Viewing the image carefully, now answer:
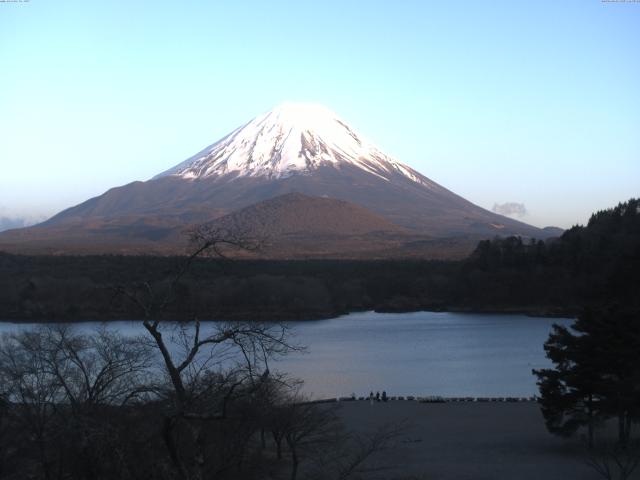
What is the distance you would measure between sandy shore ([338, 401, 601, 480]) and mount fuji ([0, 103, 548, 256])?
5332 cm

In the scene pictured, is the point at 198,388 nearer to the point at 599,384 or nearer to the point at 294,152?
the point at 599,384

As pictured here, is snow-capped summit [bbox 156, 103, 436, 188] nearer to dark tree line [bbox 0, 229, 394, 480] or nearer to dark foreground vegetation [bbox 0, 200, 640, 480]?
Result: dark foreground vegetation [bbox 0, 200, 640, 480]

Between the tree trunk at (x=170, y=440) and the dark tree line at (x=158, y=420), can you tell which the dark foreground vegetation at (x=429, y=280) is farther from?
the tree trunk at (x=170, y=440)

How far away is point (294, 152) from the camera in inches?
4205

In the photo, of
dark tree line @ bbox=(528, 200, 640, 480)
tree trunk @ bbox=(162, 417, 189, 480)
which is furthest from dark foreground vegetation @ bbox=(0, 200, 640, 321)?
tree trunk @ bbox=(162, 417, 189, 480)

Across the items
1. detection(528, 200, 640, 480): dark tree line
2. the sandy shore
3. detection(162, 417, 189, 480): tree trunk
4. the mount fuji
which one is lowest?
the sandy shore

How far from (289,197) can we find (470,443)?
246 feet

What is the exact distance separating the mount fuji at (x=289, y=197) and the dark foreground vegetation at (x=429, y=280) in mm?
22708

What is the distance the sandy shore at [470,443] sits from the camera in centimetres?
998

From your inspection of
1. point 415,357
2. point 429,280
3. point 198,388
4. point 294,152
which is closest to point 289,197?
point 294,152

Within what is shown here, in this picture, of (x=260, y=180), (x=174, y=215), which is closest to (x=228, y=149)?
(x=260, y=180)

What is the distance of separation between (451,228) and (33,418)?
81.8 metres

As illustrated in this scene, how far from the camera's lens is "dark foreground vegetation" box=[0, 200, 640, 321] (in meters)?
31.8

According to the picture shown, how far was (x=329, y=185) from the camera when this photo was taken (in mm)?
98938
